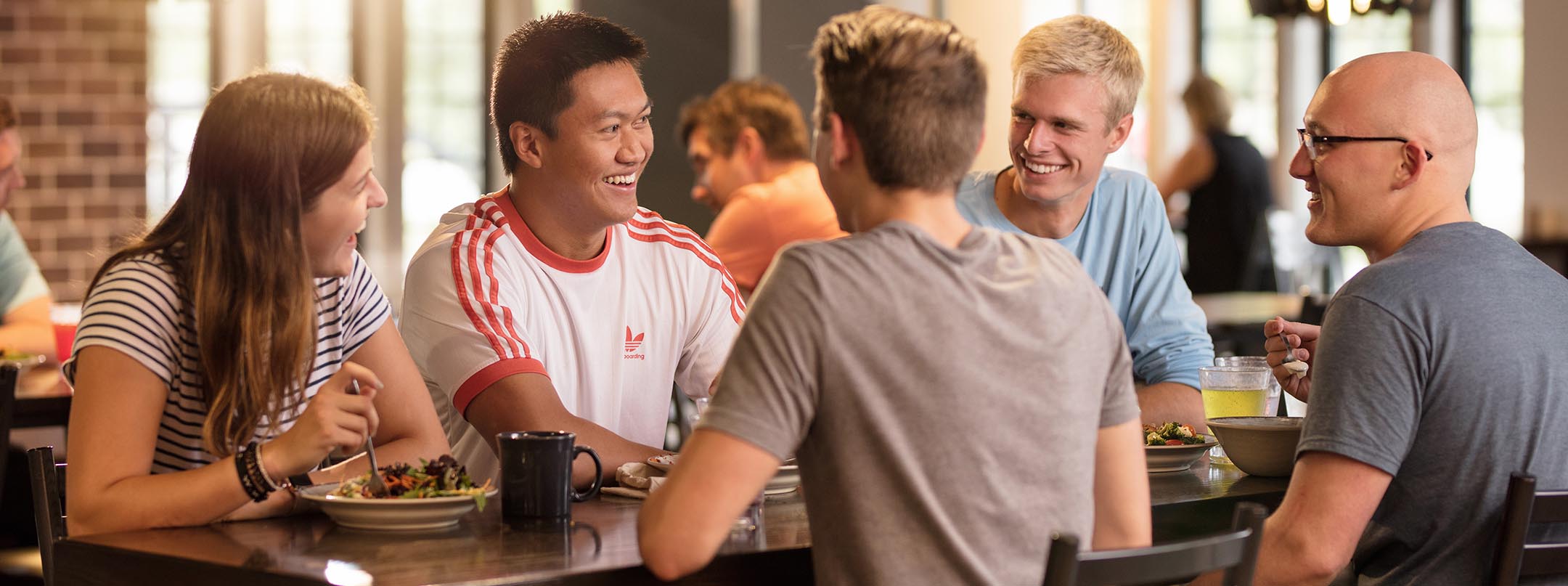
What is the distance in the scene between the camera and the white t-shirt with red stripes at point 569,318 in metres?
2.24

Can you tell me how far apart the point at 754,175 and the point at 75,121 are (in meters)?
2.64

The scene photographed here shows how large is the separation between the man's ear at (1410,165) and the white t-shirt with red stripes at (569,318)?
1.09 metres

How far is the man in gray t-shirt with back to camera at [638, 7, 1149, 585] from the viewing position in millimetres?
1306

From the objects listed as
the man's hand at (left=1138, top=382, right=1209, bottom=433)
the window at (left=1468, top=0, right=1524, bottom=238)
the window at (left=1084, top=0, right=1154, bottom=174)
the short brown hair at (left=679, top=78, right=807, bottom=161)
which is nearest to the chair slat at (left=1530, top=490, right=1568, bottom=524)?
the man's hand at (left=1138, top=382, right=1209, bottom=433)

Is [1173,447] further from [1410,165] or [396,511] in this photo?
[396,511]

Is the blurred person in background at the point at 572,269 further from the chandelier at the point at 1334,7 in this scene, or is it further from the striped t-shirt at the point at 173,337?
the chandelier at the point at 1334,7

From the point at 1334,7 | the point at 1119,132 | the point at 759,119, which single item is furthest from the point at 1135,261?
the point at 1334,7

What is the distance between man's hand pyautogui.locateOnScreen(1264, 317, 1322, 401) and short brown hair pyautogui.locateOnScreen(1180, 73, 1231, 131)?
575 centimetres

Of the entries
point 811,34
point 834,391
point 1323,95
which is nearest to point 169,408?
point 834,391

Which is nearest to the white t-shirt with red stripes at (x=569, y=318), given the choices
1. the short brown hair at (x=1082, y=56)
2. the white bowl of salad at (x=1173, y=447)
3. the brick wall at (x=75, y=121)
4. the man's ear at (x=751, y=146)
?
the short brown hair at (x=1082, y=56)

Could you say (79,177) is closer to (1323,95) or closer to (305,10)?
(305,10)

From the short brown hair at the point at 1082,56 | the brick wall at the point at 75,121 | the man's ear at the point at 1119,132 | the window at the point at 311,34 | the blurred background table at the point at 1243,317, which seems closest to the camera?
the short brown hair at the point at 1082,56

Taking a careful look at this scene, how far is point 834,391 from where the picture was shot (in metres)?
1.32

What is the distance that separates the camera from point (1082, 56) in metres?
2.51
